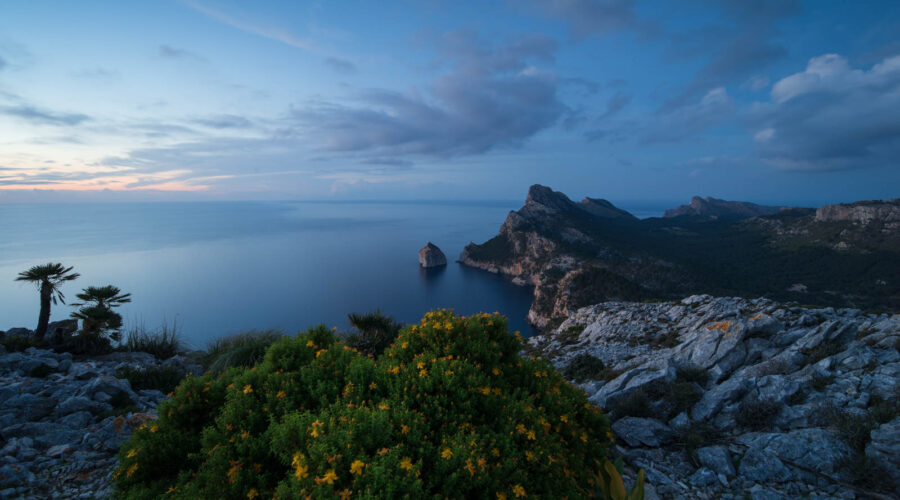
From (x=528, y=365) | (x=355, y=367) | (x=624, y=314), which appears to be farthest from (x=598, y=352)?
(x=355, y=367)

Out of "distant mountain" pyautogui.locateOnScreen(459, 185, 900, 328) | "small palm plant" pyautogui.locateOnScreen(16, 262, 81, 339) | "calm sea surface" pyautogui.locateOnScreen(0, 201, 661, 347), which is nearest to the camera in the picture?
"small palm plant" pyautogui.locateOnScreen(16, 262, 81, 339)

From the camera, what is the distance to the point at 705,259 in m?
78.8

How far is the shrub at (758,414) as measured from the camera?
4980 millimetres

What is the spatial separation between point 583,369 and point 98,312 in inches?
584

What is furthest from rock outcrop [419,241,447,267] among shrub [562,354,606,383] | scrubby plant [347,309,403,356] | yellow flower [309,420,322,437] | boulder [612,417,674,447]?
yellow flower [309,420,322,437]

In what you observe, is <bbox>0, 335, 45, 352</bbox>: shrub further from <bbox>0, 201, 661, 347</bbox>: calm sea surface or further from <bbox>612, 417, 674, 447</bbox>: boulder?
<bbox>0, 201, 661, 347</bbox>: calm sea surface

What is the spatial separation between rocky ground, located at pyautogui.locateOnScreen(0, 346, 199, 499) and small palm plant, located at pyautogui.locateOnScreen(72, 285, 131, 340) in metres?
1.36

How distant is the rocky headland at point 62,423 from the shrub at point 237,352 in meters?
1.44

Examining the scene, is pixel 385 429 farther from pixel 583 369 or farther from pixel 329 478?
pixel 583 369

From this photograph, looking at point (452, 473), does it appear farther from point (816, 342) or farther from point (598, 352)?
point (598, 352)

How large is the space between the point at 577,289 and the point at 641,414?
51324 millimetres

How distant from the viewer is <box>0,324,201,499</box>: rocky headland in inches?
146

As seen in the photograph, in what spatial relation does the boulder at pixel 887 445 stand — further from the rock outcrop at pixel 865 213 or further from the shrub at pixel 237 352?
the rock outcrop at pixel 865 213

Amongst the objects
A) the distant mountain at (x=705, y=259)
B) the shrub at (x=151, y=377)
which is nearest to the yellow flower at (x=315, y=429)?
the shrub at (x=151, y=377)
